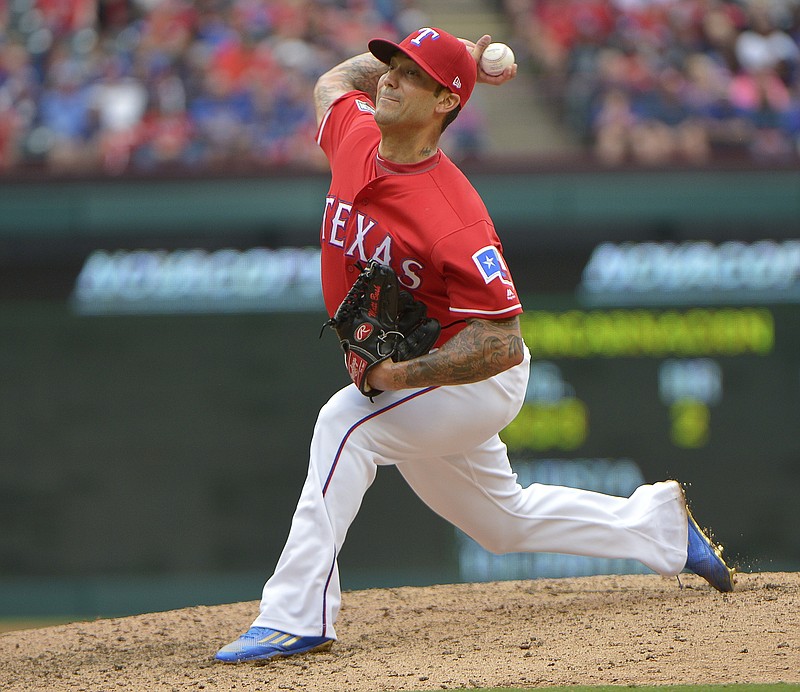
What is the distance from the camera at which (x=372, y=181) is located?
162 inches

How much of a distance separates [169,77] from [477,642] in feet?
21.0

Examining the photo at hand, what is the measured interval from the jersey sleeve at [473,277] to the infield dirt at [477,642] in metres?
1.07

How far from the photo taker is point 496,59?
14.5ft

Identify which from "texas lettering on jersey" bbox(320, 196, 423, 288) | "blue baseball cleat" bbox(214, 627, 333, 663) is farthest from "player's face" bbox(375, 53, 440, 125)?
"blue baseball cleat" bbox(214, 627, 333, 663)

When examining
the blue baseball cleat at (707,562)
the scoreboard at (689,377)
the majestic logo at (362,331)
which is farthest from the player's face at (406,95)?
the scoreboard at (689,377)

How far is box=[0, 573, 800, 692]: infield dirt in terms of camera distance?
3828 mm

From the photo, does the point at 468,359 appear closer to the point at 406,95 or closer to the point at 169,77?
the point at 406,95

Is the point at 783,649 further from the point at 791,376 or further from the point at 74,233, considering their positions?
the point at 74,233

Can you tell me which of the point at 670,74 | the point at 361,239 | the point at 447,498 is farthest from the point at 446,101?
the point at 670,74

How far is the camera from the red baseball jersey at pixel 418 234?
3.95 m

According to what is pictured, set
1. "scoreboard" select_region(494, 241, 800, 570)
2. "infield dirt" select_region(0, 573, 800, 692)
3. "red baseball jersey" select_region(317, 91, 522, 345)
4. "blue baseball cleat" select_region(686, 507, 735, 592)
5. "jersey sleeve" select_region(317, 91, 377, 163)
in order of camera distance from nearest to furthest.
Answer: "infield dirt" select_region(0, 573, 800, 692)
"red baseball jersey" select_region(317, 91, 522, 345)
"jersey sleeve" select_region(317, 91, 377, 163)
"blue baseball cleat" select_region(686, 507, 735, 592)
"scoreboard" select_region(494, 241, 800, 570)

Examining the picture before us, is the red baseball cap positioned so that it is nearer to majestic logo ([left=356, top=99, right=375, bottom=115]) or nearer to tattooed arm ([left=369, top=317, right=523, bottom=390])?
majestic logo ([left=356, top=99, right=375, bottom=115])

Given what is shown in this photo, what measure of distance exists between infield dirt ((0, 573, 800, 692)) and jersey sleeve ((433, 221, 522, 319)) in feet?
3.50

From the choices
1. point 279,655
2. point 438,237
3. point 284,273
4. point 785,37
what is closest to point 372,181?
point 438,237
